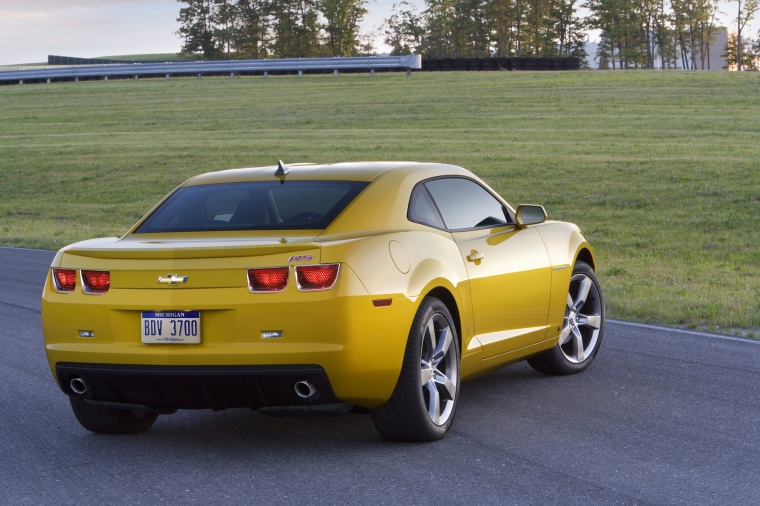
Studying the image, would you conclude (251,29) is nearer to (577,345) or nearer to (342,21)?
(342,21)

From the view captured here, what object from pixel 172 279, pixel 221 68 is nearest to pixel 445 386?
pixel 172 279

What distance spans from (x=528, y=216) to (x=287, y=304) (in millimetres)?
2389

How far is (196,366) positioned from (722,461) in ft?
8.17

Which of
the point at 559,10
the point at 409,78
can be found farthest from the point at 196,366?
the point at 559,10

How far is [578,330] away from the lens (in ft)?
26.1

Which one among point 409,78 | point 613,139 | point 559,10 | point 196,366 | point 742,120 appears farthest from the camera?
point 559,10

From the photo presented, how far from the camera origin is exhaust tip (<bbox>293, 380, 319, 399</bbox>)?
5469 mm

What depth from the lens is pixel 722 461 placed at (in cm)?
555

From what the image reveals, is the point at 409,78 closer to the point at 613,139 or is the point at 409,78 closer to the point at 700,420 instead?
the point at 613,139

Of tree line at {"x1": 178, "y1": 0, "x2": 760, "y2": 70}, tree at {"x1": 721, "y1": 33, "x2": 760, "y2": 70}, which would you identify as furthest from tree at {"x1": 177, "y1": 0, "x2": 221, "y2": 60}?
tree at {"x1": 721, "y1": 33, "x2": 760, "y2": 70}

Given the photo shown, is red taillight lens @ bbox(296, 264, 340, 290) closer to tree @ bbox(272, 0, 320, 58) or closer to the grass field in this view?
the grass field

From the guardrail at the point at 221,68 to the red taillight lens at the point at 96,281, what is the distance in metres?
55.1

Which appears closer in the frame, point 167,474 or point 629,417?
point 167,474

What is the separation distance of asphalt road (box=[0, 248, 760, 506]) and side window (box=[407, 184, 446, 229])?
3.64ft
